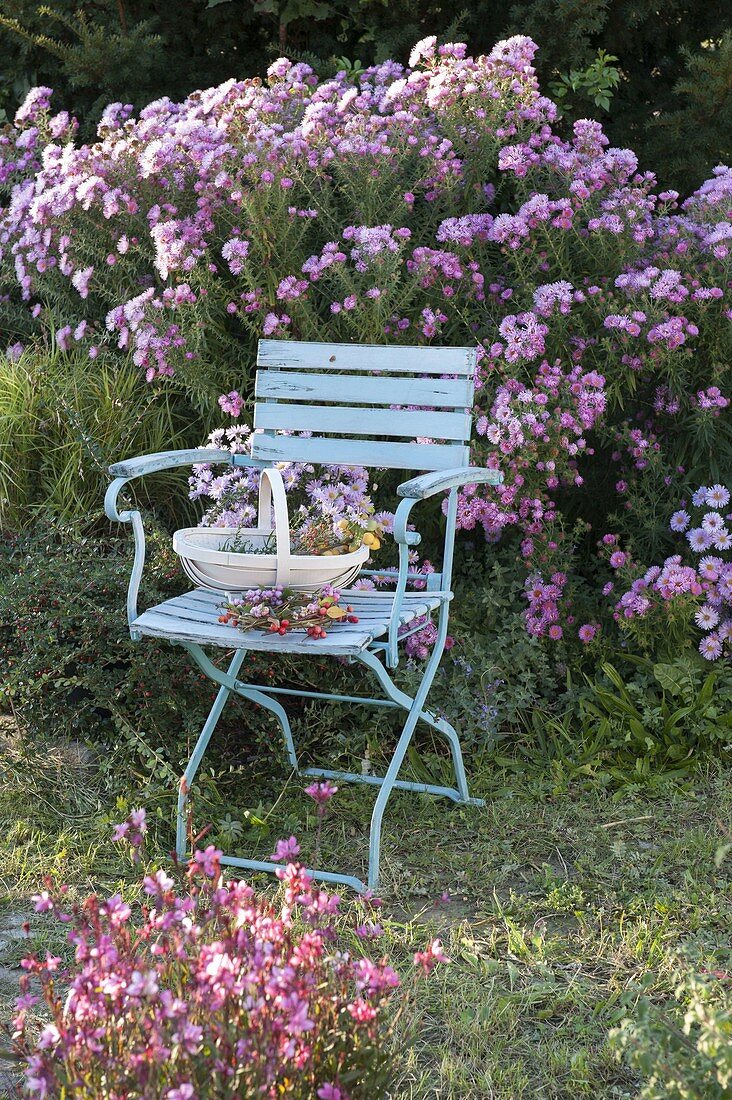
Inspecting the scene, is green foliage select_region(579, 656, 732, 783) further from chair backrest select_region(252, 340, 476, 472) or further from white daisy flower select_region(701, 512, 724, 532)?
chair backrest select_region(252, 340, 476, 472)

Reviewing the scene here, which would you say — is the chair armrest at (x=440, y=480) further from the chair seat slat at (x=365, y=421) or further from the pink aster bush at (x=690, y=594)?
the pink aster bush at (x=690, y=594)

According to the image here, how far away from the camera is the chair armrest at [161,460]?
100 inches

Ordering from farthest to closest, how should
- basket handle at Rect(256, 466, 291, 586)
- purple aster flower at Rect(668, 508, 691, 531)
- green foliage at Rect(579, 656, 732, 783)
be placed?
purple aster flower at Rect(668, 508, 691, 531) < green foliage at Rect(579, 656, 732, 783) < basket handle at Rect(256, 466, 291, 586)

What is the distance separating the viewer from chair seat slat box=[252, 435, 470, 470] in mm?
2918

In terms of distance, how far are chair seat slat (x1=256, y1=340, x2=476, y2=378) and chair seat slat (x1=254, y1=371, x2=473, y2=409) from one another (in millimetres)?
27

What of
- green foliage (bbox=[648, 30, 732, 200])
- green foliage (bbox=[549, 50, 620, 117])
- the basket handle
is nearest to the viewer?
the basket handle

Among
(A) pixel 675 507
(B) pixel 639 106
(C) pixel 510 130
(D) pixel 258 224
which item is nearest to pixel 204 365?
(D) pixel 258 224

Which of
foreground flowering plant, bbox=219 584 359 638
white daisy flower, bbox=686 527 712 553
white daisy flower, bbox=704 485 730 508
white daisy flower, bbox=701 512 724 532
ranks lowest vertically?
white daisy flower, bbox=686 527 712 553

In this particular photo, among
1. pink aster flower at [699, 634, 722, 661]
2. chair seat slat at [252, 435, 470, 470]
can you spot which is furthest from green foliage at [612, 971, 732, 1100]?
pink aster flower at [699, 634, 722, 661]

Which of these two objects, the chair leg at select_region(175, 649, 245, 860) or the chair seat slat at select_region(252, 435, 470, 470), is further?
the chair seat slat at select_region(252, 435, 470, 470)

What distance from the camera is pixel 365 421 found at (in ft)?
9.82

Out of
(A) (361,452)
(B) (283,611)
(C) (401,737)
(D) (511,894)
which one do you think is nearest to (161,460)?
(B) (283,611)

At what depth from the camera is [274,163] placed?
3.57 metres

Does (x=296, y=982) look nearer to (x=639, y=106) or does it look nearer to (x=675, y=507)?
(x=675, y=507)
